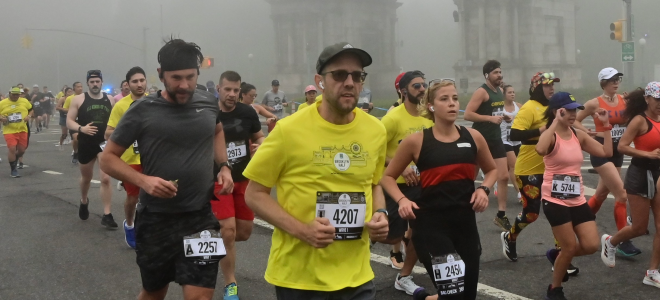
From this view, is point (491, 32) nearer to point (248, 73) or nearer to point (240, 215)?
point (248, 73)

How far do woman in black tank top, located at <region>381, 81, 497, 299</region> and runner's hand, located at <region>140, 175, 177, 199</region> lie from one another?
131cm

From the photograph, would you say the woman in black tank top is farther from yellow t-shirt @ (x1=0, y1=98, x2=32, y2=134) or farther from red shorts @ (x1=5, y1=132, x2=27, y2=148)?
yellow t-shirt @ (x1=0, y1=98, x2=32, y2=134)

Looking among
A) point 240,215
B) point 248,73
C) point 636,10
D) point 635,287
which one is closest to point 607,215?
point 635,287

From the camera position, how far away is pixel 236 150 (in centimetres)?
623

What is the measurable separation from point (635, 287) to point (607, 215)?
3248mm

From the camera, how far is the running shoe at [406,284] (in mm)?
5887

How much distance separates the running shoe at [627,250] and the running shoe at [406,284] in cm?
226

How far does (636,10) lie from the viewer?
249 ft

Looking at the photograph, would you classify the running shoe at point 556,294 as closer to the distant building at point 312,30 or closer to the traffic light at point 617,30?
the traffic light at point 617,30

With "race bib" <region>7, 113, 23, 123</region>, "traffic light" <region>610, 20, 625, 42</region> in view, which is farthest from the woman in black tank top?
"traffic light" <region>610, 20, 625, 42</region>

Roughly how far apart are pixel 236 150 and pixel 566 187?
8.67 feet

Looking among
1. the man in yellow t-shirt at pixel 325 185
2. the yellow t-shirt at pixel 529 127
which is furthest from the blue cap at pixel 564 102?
the man in yellow t-shirt at pixel 325 185

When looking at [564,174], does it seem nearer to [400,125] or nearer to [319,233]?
[400,125]

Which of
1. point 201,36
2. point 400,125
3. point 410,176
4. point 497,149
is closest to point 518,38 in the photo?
point 497,149
